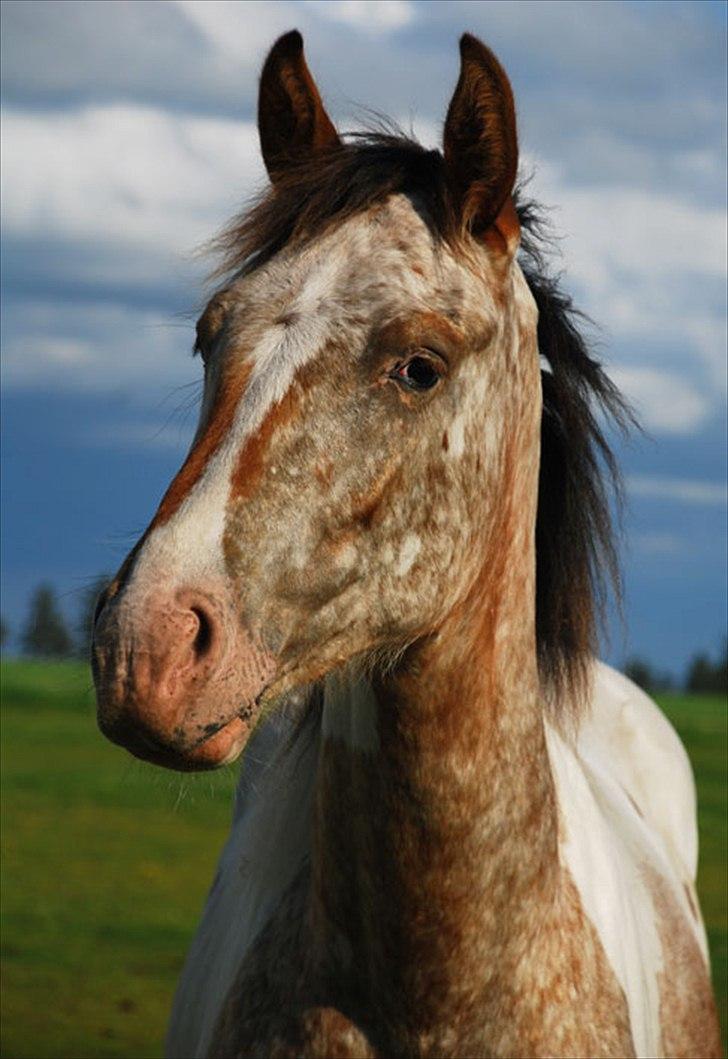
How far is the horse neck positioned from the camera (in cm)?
298

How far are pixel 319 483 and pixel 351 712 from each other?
587 mm

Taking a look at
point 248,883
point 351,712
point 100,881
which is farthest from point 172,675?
point 100,881

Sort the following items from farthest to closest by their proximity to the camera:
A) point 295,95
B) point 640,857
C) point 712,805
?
point 712,805, point 640,857, point 295,95

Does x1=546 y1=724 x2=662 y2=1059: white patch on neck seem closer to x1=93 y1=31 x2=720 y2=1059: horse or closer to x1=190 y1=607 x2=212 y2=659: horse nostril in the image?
x1=93 y1=31 x2=720 y2=1059: horse

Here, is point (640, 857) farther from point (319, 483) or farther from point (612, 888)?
point (319, 483)

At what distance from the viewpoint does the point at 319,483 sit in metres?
2.72

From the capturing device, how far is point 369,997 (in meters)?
3.08

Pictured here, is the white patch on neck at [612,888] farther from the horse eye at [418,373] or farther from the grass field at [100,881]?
the horse eye at [418,373]

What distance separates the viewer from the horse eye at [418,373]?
9.25ft

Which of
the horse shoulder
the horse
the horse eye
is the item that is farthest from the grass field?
the horse shoulder

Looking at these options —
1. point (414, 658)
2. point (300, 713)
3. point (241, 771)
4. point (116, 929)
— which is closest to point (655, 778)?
point (241, 771)

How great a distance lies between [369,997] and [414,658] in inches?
27.6

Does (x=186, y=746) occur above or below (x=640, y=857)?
above

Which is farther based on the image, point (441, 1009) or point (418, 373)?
point (441, 1009)
